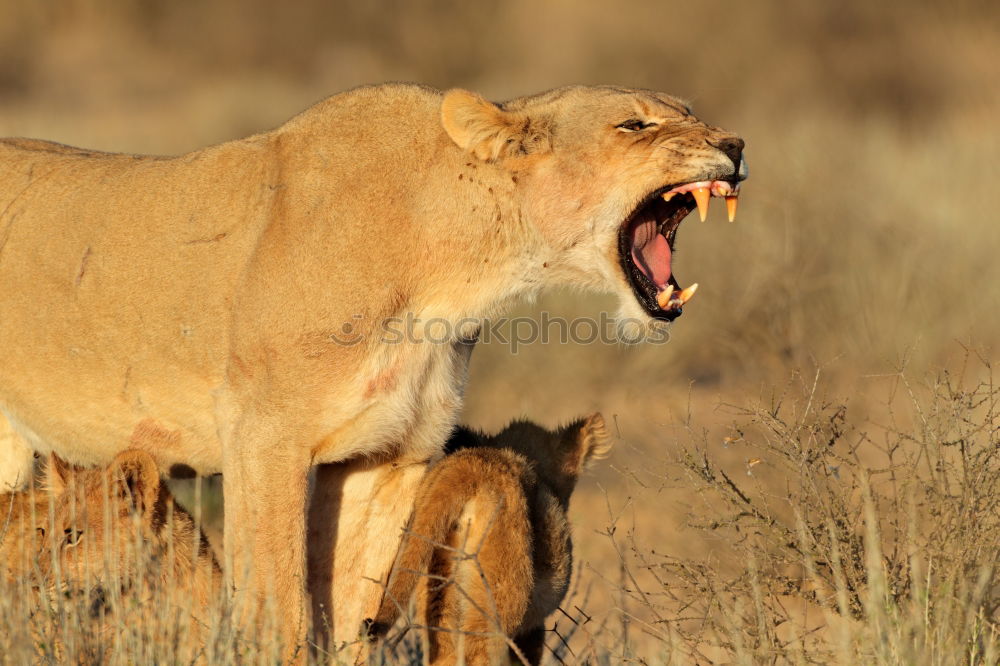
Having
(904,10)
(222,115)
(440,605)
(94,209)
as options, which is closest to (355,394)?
(440,605)

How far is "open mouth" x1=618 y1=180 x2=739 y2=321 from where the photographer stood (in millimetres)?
5098

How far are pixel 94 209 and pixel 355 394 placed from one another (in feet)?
4.50

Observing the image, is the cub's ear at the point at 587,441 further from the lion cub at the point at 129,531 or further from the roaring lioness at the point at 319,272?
the lion cub at the point at 129,531

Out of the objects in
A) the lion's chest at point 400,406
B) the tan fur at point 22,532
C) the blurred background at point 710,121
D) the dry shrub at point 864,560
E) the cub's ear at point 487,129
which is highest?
the blurred background at point 710,121

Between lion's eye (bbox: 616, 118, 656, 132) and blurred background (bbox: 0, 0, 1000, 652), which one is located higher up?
blurred background (bbox: 0, 0, 1000, 652)

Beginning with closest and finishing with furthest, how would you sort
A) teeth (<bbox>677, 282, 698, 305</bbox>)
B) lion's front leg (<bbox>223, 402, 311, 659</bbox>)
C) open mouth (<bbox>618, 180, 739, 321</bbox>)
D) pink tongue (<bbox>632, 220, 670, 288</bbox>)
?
lion's front leg (<bbox>223, 402, 311, 659</bbox>)
open mouth (<bbox>618, 180, 739, 321</bbox>)
teeth (<bbox>677, 282, 698, 305</bbox>)
pink tongue (<bbox>632, 220, 670, 288</bbox>)

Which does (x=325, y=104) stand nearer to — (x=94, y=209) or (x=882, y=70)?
(x=94, y=209)

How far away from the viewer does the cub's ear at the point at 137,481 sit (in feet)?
16.7

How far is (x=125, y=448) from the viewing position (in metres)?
5.27

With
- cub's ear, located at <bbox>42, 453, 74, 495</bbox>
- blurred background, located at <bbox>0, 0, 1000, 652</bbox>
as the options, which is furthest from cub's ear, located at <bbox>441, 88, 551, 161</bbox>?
cub's ear, located at <bbox>42, 453, 74, 495</bbox>

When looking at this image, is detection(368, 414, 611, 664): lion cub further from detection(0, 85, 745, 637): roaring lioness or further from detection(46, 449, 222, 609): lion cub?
detection(46, 449, 222, 609): lion cub

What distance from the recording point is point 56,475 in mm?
5422

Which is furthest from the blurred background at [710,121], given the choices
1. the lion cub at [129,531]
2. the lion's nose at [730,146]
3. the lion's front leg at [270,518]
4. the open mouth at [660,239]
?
the lion cub at [129,531]

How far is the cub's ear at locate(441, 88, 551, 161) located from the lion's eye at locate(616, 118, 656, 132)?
0.83ft
